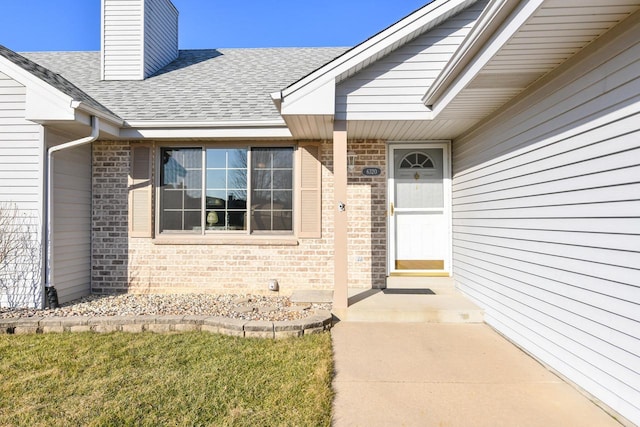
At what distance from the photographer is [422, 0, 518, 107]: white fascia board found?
110 inches

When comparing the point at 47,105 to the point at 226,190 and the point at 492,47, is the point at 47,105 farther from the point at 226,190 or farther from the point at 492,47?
the point at 492,47

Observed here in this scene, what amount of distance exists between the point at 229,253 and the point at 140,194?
1.87 metres

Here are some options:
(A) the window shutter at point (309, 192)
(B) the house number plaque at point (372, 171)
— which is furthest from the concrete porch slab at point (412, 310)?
(B) the house number plaque at point (372, 171)

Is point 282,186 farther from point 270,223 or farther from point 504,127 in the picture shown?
point 504,127

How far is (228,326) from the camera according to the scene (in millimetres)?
4289

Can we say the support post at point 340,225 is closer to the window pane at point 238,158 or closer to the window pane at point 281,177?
the window pane at point 281,177

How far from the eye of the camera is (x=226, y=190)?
6.32 meters

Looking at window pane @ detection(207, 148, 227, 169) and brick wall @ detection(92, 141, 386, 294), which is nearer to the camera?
brick wall @ detection(92, 141, 386, 294)

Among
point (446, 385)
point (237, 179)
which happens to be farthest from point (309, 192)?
point (446, 385)

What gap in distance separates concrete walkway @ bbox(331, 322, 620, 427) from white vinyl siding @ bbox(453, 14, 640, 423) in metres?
0.29

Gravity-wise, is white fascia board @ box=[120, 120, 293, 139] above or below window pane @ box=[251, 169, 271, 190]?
above

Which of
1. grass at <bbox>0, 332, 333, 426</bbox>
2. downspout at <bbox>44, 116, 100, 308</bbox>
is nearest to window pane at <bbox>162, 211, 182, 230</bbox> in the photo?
downspout at <bbox>44, 116, 100, 308</bbox>

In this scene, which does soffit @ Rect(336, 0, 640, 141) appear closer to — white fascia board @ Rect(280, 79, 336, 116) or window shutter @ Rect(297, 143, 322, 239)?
white fascia board @ Rect(280, 79, 336, 116)

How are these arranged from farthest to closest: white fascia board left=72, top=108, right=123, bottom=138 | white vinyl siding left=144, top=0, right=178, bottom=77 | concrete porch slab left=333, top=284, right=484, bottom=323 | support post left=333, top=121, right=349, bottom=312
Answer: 1. white vinyl siding left=144, top=0, right=178, bottom=77
2. white fascia board left=72, top=108, right=123, bottom=138
3. support post left=333, top=121, right=349, bottom=312
4. concrete porch slab left=333, top=284, right=484, bottom=323
